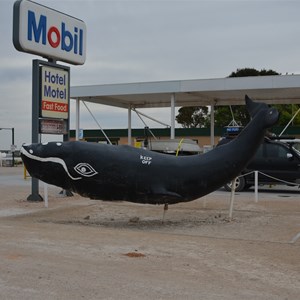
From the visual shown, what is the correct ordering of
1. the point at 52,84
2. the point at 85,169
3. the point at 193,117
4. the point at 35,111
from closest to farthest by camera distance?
the point at 85,169 → the point at 35,111 → the point at 52,84 → the point at 193,117

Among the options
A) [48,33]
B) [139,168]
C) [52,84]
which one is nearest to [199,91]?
[52,84]

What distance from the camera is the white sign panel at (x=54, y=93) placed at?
51.6 feet

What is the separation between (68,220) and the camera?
11750mm

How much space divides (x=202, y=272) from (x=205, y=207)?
7525mm

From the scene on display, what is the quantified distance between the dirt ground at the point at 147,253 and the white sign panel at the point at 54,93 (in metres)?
3.34

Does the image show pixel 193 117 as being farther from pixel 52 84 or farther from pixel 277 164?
pixel 52 84

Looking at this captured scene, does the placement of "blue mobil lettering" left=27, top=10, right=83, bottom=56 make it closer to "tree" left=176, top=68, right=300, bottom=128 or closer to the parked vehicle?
the parked vehicle

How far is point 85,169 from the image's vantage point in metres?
10.6

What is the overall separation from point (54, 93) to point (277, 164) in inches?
310

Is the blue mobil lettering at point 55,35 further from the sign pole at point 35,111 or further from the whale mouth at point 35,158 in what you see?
the whale mouth at point 35,158

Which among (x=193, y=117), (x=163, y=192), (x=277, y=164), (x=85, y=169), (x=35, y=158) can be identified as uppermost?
(x=193, y=117)

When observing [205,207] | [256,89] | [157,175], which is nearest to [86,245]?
[157,175]

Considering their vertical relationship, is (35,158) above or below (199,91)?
below

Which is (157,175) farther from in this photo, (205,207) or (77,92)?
(77,92)
